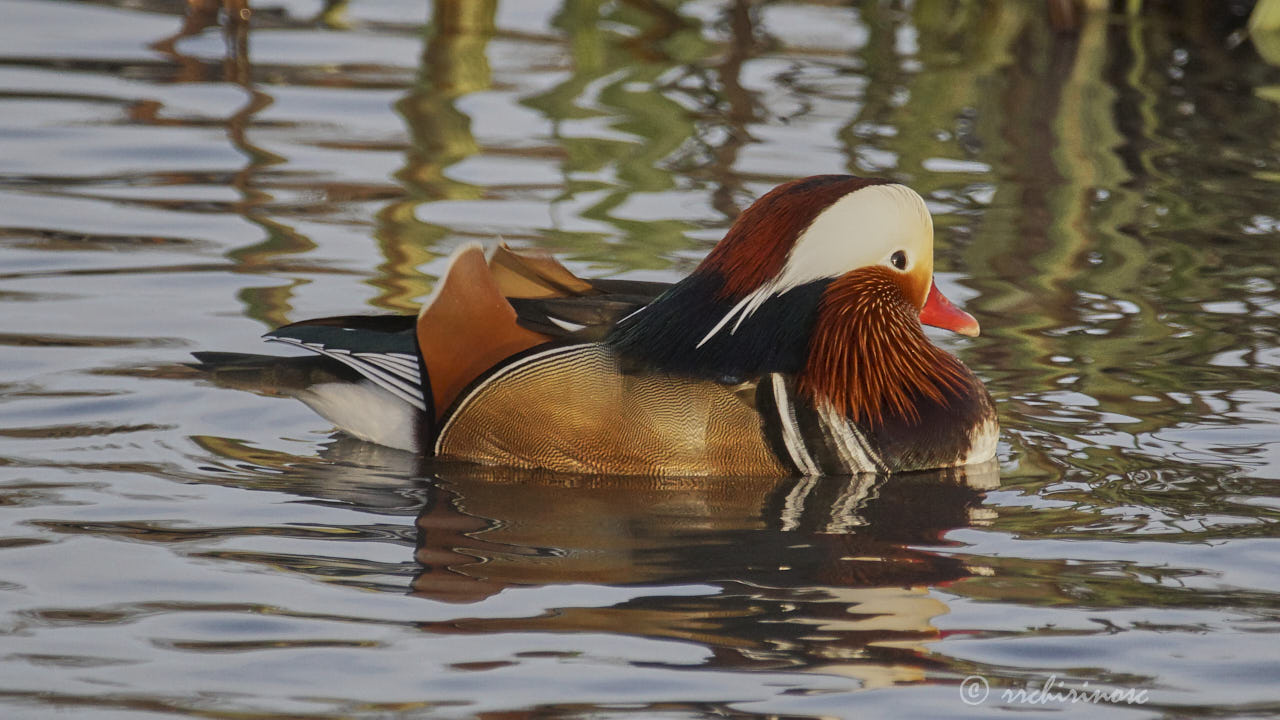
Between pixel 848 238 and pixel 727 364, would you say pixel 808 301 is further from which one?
pixel 727 364

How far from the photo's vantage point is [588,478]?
19.2 feet

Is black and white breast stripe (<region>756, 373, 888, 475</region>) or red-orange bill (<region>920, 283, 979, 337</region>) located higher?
red-orange bill (<region>920, 283, 979, 337</region>)

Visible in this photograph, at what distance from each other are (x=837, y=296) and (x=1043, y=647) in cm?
166

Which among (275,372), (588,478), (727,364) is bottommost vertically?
(588,478)

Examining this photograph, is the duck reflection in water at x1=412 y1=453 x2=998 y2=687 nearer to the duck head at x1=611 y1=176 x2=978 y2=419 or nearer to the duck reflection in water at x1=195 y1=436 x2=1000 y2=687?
the duck reflection in water at x1=195 y1=436 x2=1000 y2=687

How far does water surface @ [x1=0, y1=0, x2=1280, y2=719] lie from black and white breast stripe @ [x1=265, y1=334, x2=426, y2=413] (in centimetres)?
23

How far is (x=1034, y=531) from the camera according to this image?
17.9 ft

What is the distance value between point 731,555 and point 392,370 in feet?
4.55

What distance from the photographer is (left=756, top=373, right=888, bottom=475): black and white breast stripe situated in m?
5.77

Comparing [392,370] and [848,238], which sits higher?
[848,238]

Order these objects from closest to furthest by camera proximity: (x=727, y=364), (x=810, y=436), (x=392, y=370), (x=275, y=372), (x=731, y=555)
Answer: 1. (x=731, y=555)
2. (x=727, y=364)
3. (x=810, y=436)
4. (x=392, y=370)
5. (x=275, y=372)

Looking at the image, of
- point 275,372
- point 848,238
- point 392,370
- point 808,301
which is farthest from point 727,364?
point 275,372

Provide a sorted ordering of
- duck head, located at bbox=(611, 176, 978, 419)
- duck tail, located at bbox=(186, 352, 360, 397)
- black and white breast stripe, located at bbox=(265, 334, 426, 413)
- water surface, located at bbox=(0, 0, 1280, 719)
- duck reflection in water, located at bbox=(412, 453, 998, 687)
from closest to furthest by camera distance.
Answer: water surface, located at bbox=(0, 0, 1280, 719) < duck reflection in water, located at bbox=(412, 453, 998, 687) < duck head, located at bbox=(611, 176, 978, 419) < black and white breast stripe, located at bbox=(265, 334, 426, 413) < duck tail, located at bbox=(186, 352, 360, 397)

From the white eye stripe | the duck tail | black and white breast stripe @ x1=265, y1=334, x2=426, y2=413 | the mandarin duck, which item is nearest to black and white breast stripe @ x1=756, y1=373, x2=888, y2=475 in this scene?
the mandarin duck
